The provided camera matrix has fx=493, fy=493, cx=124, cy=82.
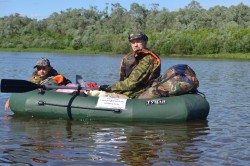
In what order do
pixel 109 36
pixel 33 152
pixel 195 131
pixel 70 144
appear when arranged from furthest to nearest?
pixel 109 36 → pixel 195 131 → pixel 70 144 → pixel 33 152

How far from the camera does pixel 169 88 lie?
796 cm

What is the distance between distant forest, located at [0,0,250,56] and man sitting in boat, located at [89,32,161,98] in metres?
50.7

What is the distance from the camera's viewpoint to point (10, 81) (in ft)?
26.0

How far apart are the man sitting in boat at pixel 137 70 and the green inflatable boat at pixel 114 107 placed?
1.02ft

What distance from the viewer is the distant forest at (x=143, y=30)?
59.7 meters

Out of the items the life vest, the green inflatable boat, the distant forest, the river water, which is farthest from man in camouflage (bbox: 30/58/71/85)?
the distant forest

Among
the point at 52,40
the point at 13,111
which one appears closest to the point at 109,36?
the point at 52,40

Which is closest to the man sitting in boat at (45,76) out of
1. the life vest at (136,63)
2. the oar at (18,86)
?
the oar at (18,86)

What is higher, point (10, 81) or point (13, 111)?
point (10, 81)

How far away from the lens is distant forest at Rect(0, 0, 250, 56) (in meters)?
59.7

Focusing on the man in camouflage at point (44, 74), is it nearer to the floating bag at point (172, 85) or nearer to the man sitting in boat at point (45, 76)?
the man sitting in boat at point (45, 76)

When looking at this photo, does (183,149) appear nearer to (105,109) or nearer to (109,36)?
(105,109)

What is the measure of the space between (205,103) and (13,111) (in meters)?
3.33

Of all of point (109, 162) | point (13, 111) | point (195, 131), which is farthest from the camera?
point (13, 111)
